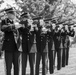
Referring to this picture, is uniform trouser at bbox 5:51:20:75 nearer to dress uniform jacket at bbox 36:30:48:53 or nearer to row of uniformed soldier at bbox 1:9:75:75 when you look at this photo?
row of uniformed soldier at bbox 1:9:75:75

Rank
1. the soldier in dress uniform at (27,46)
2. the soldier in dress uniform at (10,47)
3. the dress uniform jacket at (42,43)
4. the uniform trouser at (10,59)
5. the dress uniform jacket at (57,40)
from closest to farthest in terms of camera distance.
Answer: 1. the soldier in dress uniform at (10,47)
2. the uniform trouser at (10,59)
3. the soldier in dress uniform at (27,46)
4. the dress uniform jacket at (42,43)
5. the dress uniform jacket at (57,40)

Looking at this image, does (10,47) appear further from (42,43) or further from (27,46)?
(42,43)

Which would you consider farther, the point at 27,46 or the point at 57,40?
the point at 57,40

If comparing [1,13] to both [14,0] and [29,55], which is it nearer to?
[29,55]

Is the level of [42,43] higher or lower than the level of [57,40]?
higher

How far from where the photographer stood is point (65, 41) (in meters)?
13.9

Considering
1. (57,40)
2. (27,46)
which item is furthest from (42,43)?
(57,40)

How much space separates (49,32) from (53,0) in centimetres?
2256

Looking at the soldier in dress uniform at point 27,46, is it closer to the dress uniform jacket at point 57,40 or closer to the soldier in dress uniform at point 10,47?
the soldier in dress uniform at point 10,47

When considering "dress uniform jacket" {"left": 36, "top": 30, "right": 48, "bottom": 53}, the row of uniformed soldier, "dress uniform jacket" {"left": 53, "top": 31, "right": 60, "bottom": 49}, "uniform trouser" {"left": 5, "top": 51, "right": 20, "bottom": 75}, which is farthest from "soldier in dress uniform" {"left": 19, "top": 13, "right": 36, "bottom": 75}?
"dress uniform jacket" {"left": 53, "top": 31, "right": 60, "bottom": 49}

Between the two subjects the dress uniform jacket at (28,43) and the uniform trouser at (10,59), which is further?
the dress uniform jacket at (28,43)

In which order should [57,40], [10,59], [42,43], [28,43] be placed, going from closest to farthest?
[10,59]
[28,43]
[42,43]
[57,40]

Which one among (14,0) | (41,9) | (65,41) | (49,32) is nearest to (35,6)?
(41,9)

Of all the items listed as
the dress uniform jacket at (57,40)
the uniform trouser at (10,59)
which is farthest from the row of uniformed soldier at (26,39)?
the dress uniform jacket at (57,40)
